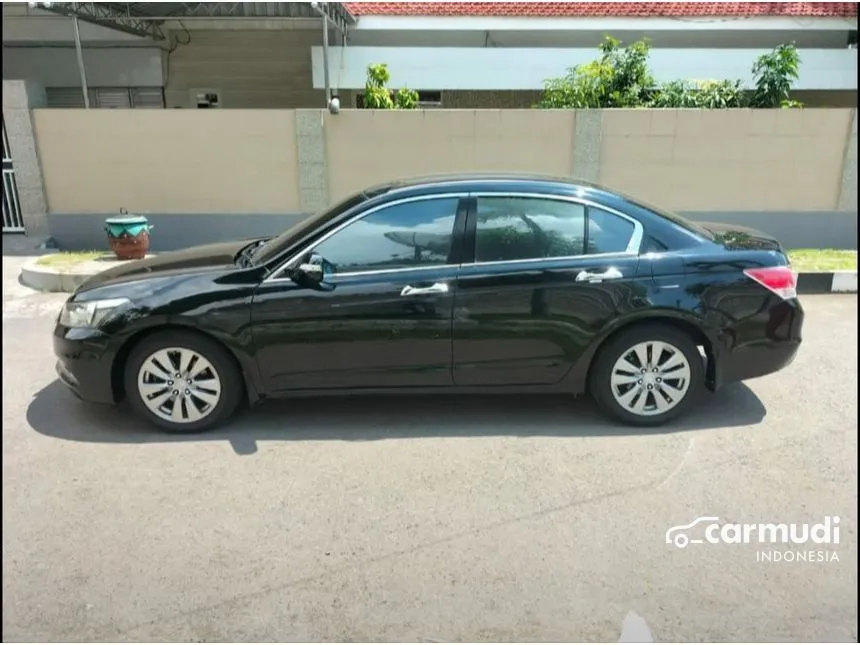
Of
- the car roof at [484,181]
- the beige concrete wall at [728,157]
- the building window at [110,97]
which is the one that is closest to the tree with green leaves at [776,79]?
the beige concrete wall at [728,157]

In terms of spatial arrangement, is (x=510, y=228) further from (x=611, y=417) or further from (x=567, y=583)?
(x=567, y=583)

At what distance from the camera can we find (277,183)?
924 cm

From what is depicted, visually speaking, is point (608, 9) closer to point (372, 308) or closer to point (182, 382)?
point (372, 308)

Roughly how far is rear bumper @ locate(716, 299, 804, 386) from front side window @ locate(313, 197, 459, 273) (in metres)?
1.88

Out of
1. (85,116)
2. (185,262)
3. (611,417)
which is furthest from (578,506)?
(85,116)

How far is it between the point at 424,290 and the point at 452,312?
0.70 feet

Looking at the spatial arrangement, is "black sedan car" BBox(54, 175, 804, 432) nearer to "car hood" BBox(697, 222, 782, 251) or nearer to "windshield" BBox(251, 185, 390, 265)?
"windshield" BBox(251, 185, 390, 265)

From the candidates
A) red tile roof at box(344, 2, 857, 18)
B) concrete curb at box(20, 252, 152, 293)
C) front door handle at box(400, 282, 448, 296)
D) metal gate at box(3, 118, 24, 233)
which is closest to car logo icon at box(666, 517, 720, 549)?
front door handle at box(400, 282, 448, 296)

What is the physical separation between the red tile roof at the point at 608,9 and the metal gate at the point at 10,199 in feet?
21.9

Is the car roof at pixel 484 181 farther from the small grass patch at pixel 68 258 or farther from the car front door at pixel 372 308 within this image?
the small grass patch at pixel 68 258

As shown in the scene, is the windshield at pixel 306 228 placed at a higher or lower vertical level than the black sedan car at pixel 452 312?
higher

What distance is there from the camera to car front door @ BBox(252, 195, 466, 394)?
3674 mm

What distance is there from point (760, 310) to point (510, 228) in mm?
1620

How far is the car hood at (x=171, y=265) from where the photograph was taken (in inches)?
155
